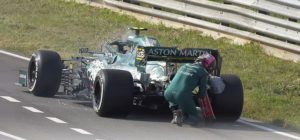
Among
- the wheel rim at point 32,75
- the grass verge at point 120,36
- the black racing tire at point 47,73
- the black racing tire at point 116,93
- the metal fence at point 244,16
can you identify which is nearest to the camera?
Answer: the black racing tire at point 116,93

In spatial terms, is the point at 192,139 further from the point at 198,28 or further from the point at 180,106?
the point at 198,28

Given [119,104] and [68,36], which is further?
[68,36]

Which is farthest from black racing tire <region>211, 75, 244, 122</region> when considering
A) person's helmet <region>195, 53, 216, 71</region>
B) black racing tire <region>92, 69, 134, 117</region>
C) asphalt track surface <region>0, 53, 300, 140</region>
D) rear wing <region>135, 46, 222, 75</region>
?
black racing tire <region>92, 69, 134, 117</region>

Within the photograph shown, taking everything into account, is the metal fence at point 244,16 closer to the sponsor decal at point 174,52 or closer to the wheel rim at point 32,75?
the sponsor decal at point 174,52

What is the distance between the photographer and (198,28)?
2255 cm

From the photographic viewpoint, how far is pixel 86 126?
1316cm

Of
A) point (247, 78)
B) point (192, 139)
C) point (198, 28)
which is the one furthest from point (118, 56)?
point (198, 28)

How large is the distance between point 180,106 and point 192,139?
104 centimetres

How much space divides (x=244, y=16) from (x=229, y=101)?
7.43 metres

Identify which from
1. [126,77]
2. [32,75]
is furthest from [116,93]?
[32,75]

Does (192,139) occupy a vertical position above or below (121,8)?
below

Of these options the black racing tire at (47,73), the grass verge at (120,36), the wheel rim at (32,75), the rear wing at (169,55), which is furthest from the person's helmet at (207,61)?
the wheel rim at (32,75)

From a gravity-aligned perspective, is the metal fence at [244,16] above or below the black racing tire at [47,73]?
above

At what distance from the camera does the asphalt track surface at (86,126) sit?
12.5 metres
